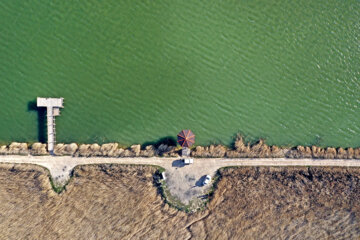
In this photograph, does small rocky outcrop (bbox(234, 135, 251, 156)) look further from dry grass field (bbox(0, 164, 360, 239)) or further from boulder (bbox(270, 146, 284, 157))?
boulder (bbox(270, 146, 284, 157))

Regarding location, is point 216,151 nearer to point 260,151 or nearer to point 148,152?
point 260,151

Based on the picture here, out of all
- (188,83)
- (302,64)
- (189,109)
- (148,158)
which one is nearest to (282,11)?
(302,64)

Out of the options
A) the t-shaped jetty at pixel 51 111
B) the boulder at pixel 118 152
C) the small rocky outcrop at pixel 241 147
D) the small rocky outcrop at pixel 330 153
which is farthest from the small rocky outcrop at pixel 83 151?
the small rocky outcrop at pixel 330 153

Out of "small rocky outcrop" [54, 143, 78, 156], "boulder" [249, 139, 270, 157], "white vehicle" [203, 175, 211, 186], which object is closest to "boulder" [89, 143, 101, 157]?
"small rocky outcrop" [54, 143, 78, 156]

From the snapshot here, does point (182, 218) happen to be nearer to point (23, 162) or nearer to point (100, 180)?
point (100, 180)

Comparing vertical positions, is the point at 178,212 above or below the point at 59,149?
below

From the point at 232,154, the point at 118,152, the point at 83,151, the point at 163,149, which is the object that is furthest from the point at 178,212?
the point at 83,151
